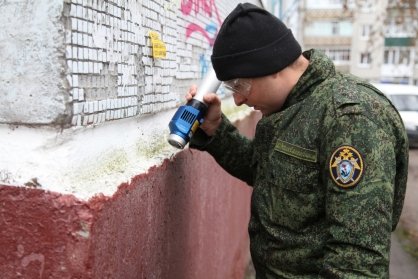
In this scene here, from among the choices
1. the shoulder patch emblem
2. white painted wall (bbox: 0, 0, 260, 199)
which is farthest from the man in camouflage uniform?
white painted wall (bbox: 0, 0, 260, 199)

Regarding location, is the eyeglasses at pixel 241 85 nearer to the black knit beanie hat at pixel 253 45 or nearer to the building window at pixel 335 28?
the black knit beanie hat at pixel 253 45

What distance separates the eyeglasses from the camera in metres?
1.67

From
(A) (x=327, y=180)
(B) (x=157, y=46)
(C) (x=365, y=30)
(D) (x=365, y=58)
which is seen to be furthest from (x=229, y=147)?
(C) (x=365, y=30)

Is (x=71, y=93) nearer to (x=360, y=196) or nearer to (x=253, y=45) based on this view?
(x=253, y=45)

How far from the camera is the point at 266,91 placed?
1670 mm

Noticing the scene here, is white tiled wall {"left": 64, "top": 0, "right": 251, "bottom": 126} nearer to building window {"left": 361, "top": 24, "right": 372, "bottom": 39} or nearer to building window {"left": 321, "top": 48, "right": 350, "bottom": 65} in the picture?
building window {"left": 321, "top": 48, "right": 350, "bottom": 65}

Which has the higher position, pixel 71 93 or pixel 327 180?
pixel 71 93

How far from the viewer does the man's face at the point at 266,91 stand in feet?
5.40

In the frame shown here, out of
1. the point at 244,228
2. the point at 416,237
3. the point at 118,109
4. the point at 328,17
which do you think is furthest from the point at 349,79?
the point at 328,17

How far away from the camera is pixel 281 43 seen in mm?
1625

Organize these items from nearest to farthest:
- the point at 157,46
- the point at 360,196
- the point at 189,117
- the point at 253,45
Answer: the point at 360,196
the point at 253,45
the point at 189,117
the point at 157,46

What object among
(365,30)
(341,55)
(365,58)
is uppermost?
(365,30)

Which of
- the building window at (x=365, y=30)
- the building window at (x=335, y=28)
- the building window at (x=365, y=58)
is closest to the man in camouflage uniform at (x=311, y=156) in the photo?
the building window at (x=335, y=28)

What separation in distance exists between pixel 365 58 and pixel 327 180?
124 feet
